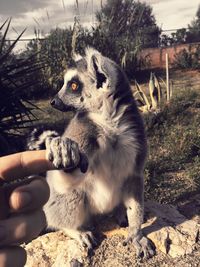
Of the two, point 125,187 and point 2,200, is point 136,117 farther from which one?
point 2,200

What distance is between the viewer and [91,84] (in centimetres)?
296

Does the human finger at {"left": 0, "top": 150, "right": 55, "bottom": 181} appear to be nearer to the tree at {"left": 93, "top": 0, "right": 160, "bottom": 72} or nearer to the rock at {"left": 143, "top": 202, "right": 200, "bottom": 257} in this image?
the rock at {"left": 143, "top": 202, "right": 200, "bottom": 257}

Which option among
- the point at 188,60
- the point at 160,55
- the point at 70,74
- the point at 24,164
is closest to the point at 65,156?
the point at 24,164

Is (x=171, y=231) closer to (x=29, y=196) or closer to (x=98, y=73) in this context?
(x=98, y=73)

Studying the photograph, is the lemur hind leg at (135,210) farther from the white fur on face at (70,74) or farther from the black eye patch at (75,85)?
the white fur on face at (70,74)

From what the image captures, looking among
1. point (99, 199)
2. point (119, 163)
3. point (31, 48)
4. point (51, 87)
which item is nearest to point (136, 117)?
point (119, 163)

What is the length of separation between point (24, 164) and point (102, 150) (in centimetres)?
148

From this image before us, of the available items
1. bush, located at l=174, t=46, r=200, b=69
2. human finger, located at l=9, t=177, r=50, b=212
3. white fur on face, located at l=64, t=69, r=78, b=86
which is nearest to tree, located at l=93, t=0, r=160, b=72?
bush, located at l=174, t=46, r=200, b=69

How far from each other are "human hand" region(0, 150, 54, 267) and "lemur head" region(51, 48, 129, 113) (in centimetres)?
169

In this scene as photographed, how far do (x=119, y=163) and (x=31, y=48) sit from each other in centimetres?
938

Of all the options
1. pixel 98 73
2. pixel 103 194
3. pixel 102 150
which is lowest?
pixel 103 194

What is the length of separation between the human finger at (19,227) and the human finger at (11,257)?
0.06 ft

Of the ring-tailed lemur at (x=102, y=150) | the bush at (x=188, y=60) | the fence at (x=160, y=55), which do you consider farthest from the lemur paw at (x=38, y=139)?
the fence at (x=160, y=55)

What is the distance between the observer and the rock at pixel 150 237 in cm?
277
